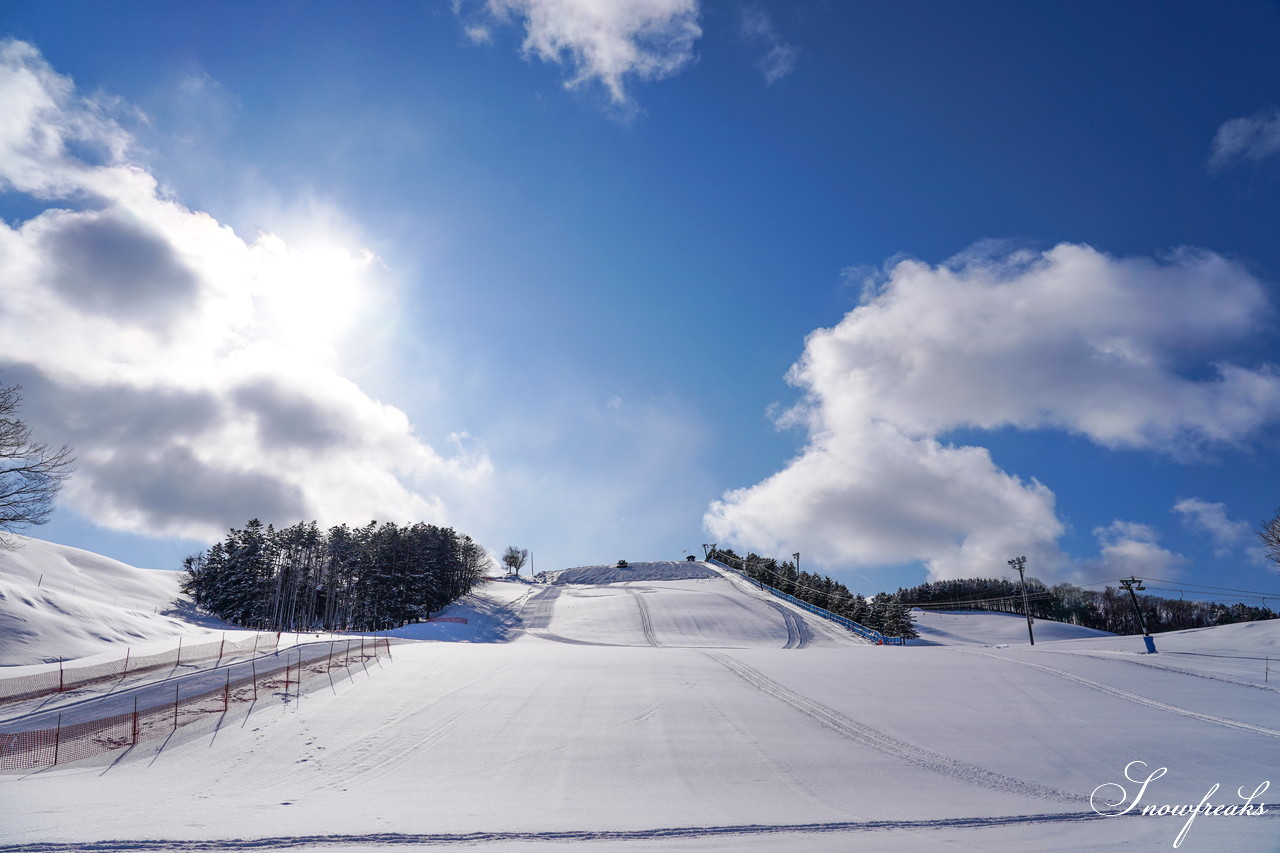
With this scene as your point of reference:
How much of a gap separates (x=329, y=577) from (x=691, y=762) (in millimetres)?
76728

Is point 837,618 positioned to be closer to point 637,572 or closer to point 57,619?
point 57,619

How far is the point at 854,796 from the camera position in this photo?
41.8ft

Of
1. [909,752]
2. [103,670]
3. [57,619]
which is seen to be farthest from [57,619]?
[909,752]

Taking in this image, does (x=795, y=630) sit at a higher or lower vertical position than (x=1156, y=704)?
lower

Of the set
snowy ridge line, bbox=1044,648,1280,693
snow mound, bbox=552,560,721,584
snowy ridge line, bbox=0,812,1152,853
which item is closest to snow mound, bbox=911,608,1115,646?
snow mound, bbox=552,560,721,584

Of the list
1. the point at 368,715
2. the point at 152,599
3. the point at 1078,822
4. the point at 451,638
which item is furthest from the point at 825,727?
the point at 152,599

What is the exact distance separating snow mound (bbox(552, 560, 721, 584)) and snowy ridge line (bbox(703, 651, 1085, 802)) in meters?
80.3

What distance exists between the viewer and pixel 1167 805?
12.9 meters

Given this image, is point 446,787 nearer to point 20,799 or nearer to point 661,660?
point 20,799

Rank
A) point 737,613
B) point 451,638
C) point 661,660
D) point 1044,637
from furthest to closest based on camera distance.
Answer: point 1044,637
point 737,613
point 451,638
point 661,660

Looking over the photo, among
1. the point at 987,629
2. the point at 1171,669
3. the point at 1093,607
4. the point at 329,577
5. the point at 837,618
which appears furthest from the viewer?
the point at 1093,607

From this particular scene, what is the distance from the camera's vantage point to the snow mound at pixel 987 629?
88938mm

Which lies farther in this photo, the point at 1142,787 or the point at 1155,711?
the point at 1155,711

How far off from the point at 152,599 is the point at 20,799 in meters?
58.8
